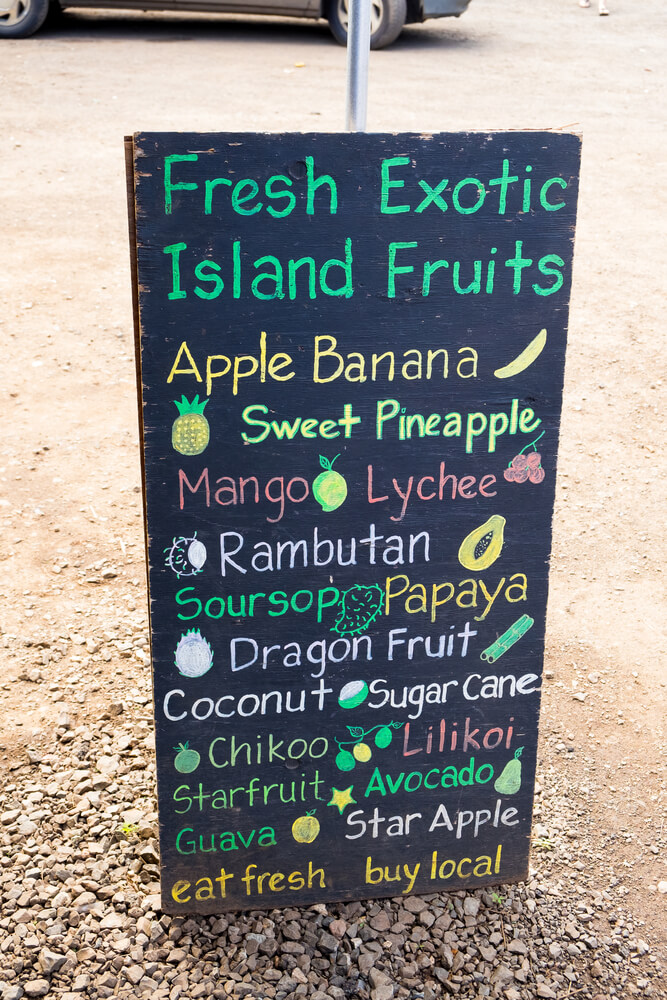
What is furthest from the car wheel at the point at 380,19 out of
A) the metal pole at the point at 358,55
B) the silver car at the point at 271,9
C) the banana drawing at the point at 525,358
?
the banana drawing at the point at 525,358

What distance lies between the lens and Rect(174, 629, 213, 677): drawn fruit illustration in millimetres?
2312

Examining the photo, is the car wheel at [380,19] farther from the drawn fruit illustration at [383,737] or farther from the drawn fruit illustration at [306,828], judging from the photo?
the drawn fruit illustration at [306,828]

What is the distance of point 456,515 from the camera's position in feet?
7.66

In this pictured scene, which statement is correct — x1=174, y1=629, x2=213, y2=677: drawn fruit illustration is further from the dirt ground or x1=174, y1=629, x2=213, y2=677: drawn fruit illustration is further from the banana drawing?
the dirt ground

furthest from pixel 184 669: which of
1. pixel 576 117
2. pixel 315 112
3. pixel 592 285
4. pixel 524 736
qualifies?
pixel 576 117

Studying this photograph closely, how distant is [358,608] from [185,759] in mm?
549

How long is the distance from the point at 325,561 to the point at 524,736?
715 millimetres

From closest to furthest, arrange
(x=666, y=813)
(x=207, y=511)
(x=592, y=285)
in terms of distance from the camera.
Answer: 1. (x=207, y=511)
2. (x=666, y=813)
3. (x=592, y=285)

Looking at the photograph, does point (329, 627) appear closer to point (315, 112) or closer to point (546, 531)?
point (546, 531)

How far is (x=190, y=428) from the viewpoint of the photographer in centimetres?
215

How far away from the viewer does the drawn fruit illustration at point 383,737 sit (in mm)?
2479

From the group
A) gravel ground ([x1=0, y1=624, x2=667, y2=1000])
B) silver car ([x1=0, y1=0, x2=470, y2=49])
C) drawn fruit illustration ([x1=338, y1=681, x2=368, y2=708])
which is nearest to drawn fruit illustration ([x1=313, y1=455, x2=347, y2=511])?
drawn fruit illustration ([x1=338, y1=681, x2=368, y2=708])

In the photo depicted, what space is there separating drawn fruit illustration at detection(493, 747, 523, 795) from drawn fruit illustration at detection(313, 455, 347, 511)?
0.83m

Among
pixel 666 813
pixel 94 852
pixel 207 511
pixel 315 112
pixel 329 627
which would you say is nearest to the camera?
pixel 207 511
